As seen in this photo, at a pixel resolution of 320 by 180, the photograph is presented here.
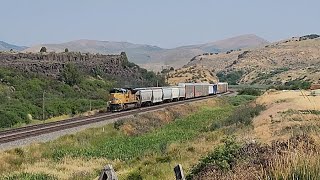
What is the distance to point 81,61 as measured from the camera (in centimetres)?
9875

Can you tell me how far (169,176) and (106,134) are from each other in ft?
65.7

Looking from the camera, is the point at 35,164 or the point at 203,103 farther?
the point at 203,103

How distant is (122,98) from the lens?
54.8m

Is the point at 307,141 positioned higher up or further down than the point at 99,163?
higher up

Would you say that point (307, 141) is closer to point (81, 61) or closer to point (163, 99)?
point (163, 99)

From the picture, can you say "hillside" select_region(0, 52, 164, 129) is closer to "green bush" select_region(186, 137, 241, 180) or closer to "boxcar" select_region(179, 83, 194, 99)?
"boxcar" select_region(179, 83, 194, 99)

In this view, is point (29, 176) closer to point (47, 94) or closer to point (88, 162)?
point (88, 162)

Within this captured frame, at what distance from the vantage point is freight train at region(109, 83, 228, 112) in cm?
5403

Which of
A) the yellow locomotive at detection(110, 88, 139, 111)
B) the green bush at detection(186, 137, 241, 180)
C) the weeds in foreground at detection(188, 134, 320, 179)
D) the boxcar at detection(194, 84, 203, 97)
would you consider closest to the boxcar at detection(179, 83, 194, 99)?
the boxcar at detection(194, 84, 203, 97)

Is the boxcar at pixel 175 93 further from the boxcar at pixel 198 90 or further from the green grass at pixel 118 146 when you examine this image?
the green grass at pixel 118 146

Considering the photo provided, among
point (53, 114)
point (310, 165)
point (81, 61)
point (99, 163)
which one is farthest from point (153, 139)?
point (81, 61)

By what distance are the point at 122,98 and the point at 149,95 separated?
24.7 ft

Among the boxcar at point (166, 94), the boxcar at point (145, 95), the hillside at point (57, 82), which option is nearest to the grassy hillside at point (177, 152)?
the boxcar at point (145, 95)

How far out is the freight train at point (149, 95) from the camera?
54.0 metres
